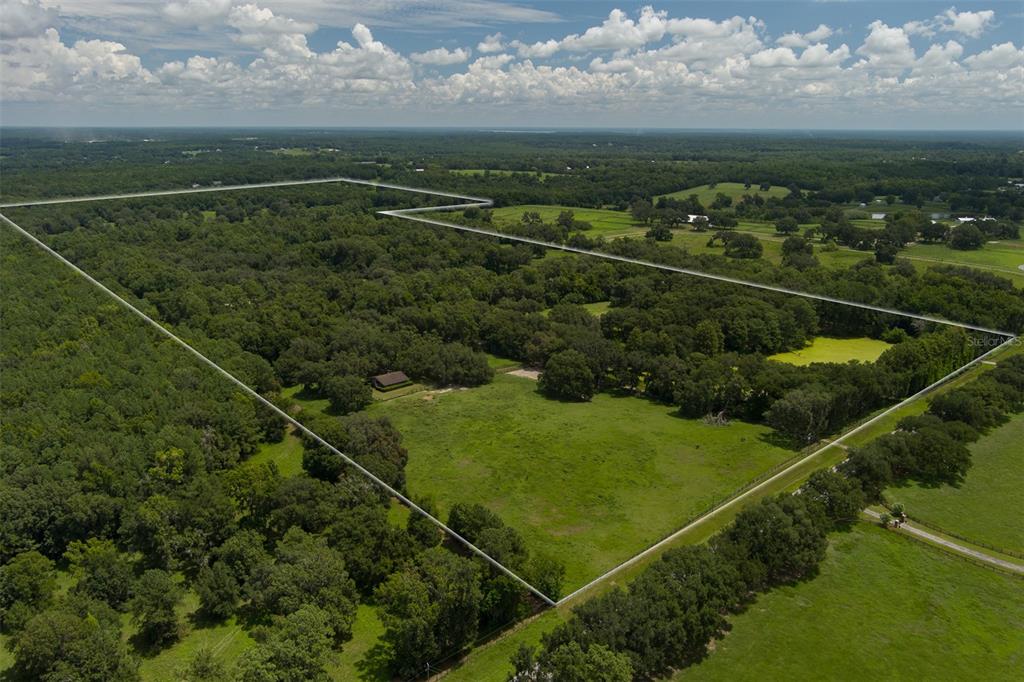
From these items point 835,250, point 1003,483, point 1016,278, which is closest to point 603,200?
point 835,250

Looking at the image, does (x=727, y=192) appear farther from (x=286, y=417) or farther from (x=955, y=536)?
(x=286, y=417)

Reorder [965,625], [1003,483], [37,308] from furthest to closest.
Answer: [1003,483] < [37,308] < [965,625]

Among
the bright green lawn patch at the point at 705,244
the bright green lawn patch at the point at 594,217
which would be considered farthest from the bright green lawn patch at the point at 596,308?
the bright green lawn patch at the point at 705,244

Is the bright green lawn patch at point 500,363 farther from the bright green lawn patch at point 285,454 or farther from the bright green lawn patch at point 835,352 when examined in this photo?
the bright green lawn patch at point 835,352

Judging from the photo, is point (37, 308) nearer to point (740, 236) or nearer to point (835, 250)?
point (740, 236)

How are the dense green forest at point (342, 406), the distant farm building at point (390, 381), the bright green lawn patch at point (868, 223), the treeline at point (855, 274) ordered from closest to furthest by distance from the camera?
the dense green forest at point (342, 406), the treeline at point (855, 274), the distant farm building at point (390, 381), the bright green lawn patch at point (868, 223)
